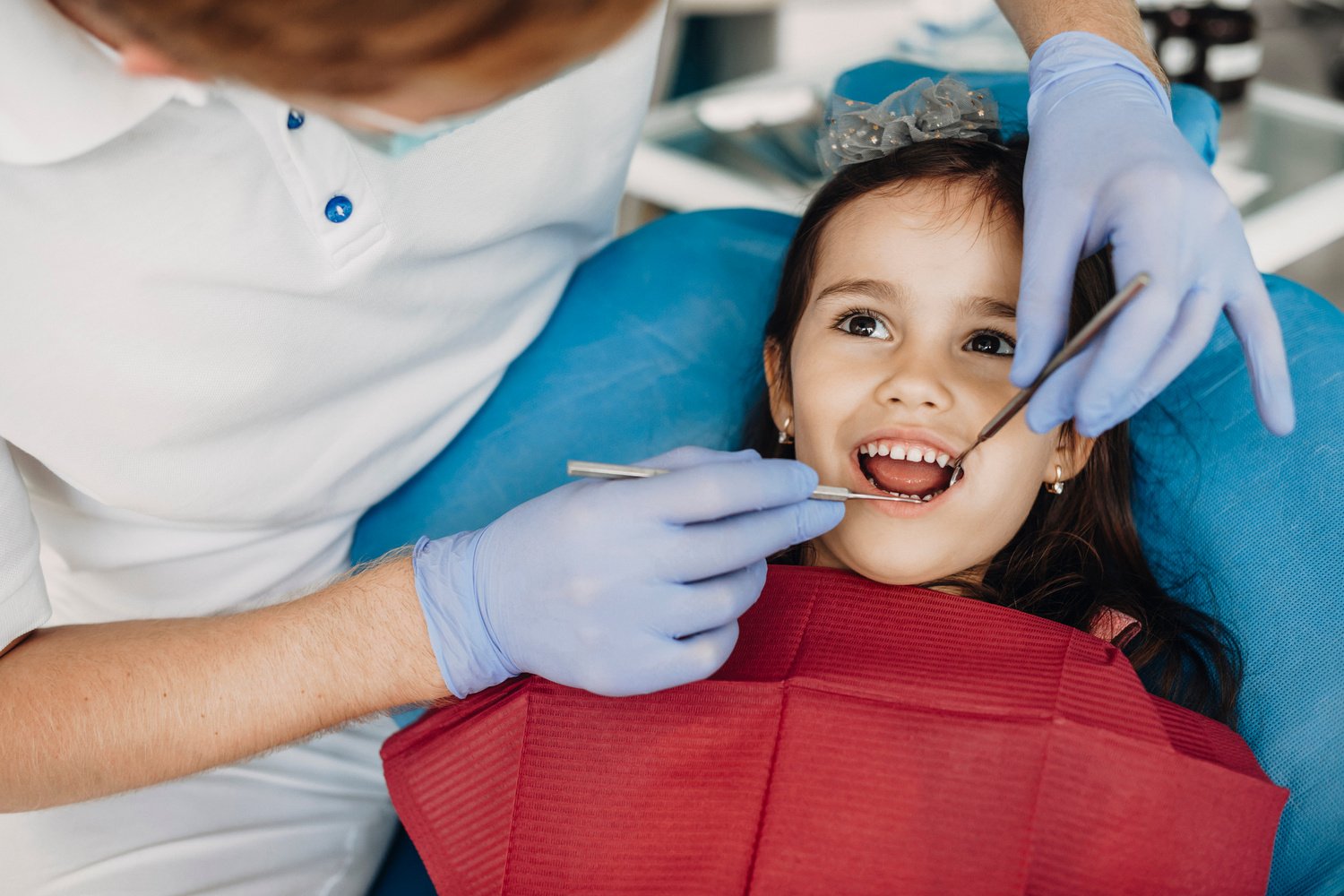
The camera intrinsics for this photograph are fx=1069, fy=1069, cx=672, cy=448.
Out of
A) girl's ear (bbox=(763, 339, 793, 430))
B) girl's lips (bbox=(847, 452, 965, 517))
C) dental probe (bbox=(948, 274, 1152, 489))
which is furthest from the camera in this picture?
girl's ear (bbox=(763, 339, 793, 430))

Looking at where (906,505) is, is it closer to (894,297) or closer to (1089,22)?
(894,297)

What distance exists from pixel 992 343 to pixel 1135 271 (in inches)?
8.7

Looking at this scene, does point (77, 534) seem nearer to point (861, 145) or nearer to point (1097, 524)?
point (861, 145)

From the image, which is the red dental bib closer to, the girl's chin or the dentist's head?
the girl's chin

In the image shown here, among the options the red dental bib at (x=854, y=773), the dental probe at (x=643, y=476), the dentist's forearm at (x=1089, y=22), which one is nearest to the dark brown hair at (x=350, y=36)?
the dental probe at (x=643, y=476)

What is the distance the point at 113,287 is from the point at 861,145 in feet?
2.68

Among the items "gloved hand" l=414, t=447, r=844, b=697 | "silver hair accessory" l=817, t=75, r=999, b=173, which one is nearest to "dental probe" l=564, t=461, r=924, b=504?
"gloved hand" l=414, t=447, r=844, b=697

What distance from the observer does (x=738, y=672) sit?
1.06 meters

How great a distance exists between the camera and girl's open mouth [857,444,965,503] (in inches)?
42.0

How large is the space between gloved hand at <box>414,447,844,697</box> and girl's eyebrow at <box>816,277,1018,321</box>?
0.26 metres

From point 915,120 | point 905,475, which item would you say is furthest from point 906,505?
point 915,120

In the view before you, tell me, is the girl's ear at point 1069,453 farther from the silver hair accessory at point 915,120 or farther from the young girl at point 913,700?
the silver hair accessory at point 915,120

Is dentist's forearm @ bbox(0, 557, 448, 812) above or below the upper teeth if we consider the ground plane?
below

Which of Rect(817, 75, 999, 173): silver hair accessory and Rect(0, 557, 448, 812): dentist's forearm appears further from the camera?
Rect(817, 75, 999, 173): silver hair accessory
